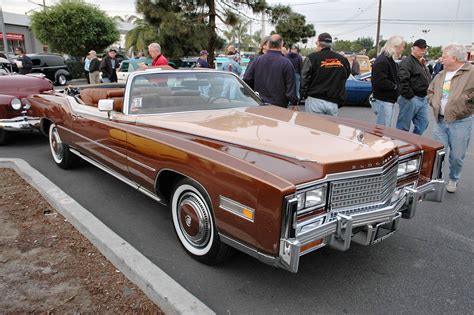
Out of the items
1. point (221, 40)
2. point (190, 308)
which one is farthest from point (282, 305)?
point (221, 40)

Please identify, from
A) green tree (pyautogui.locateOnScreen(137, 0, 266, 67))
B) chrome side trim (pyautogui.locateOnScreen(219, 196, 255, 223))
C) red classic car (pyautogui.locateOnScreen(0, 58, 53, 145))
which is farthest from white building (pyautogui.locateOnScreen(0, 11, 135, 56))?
chrome side trim (pyautogui.locateOnScreen(219, 196, 255, 223))

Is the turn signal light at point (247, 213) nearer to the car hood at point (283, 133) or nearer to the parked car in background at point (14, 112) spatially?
the car hood at point (283, 133)

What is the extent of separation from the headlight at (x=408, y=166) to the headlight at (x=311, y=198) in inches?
40.0

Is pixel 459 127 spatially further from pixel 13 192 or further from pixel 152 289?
pixel 13 192

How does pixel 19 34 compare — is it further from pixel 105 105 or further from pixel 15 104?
pixel 105 105

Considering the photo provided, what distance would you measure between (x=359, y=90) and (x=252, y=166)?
11592 millimetres

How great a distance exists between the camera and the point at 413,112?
612 cm

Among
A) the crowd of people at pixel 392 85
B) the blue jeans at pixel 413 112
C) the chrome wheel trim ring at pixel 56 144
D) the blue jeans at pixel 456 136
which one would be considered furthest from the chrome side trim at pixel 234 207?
the blue jeans at pixel 413 112

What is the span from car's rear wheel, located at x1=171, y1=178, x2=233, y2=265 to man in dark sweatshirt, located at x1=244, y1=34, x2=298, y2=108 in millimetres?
2892

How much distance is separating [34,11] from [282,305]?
30.4m

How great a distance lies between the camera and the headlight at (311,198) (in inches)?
96.5

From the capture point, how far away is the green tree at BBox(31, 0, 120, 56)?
25.9m

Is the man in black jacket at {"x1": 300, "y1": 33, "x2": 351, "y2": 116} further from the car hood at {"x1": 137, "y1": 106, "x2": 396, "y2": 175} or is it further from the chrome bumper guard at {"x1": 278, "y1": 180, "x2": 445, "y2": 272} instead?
the chrome bumper guard at {"x1": 278, "y1": 180, "x2": 445, "y2": 272}

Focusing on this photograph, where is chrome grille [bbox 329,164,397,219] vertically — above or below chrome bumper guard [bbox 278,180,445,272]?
above
